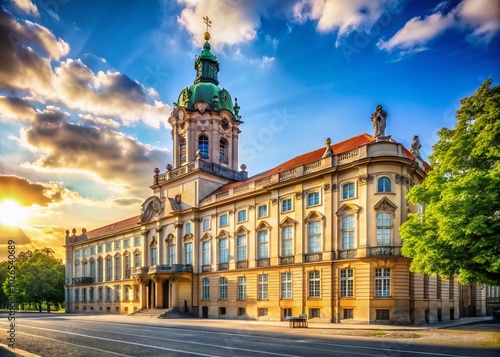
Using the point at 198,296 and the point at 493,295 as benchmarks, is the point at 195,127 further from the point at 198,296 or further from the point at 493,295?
the point at 493,295

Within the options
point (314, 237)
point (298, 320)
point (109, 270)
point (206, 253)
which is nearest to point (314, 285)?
point (314, 237)

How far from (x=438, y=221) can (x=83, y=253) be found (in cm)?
7475

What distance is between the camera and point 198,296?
50.1 metres

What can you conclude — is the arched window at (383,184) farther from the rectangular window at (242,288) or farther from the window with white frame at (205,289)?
the window with white frame at (205,289)

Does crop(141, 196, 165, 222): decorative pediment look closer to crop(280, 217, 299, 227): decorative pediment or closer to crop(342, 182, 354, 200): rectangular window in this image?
crop(280, 217, 299, 227): decorative pediment

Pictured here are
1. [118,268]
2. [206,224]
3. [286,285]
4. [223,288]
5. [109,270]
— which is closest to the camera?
[286,285]

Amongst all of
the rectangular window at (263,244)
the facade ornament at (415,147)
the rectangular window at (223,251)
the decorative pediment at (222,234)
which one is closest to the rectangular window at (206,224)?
the decorative pediment at (222,234)

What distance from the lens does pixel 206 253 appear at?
5047cm

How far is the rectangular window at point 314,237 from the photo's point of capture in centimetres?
3781

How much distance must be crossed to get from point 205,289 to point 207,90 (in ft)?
93.2

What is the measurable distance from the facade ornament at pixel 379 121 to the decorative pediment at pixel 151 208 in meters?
32.3

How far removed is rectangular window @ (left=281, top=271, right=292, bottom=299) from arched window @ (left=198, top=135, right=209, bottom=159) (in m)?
24.5

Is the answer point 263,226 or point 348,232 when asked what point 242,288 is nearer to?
point 263,226

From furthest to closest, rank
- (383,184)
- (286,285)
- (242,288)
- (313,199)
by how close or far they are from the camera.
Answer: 1. (242,288)
2. (286,285)
3. (313,199)
4. (383,184)
